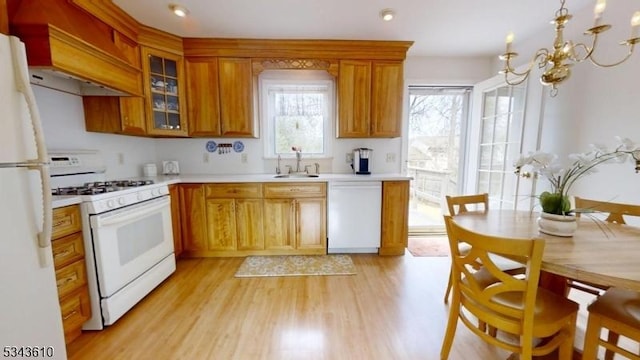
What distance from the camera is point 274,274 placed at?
2.50 metres

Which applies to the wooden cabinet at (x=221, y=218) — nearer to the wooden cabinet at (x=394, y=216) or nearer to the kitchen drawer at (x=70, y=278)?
the kitchen drawer at (x=70, y=278)

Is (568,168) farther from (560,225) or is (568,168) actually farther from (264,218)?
(264,218)

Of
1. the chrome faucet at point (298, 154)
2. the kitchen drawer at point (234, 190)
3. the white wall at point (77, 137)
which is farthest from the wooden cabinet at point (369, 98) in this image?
the white wall at point (77, 137)

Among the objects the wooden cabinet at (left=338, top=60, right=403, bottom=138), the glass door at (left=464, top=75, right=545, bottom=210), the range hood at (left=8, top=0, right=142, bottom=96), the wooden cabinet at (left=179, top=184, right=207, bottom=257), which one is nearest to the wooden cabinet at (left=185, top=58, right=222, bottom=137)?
the range hood at (left=8, top=0, right=142, bottom=96)

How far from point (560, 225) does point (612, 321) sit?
1.45 feet

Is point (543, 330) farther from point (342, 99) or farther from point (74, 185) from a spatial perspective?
point (74, 185)

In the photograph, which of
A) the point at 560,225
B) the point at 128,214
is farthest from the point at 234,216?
the point at 560,225

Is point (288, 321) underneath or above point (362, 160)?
underneath

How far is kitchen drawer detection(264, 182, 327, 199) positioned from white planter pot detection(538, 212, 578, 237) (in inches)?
72.6

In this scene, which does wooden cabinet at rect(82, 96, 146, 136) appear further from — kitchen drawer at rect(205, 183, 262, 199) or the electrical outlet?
the electrical outlet

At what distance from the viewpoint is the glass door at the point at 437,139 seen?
362cm

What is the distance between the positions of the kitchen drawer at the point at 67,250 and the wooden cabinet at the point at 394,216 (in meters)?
2.54

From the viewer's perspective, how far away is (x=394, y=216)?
2.87m

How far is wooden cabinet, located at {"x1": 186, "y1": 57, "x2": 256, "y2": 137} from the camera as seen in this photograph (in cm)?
286
